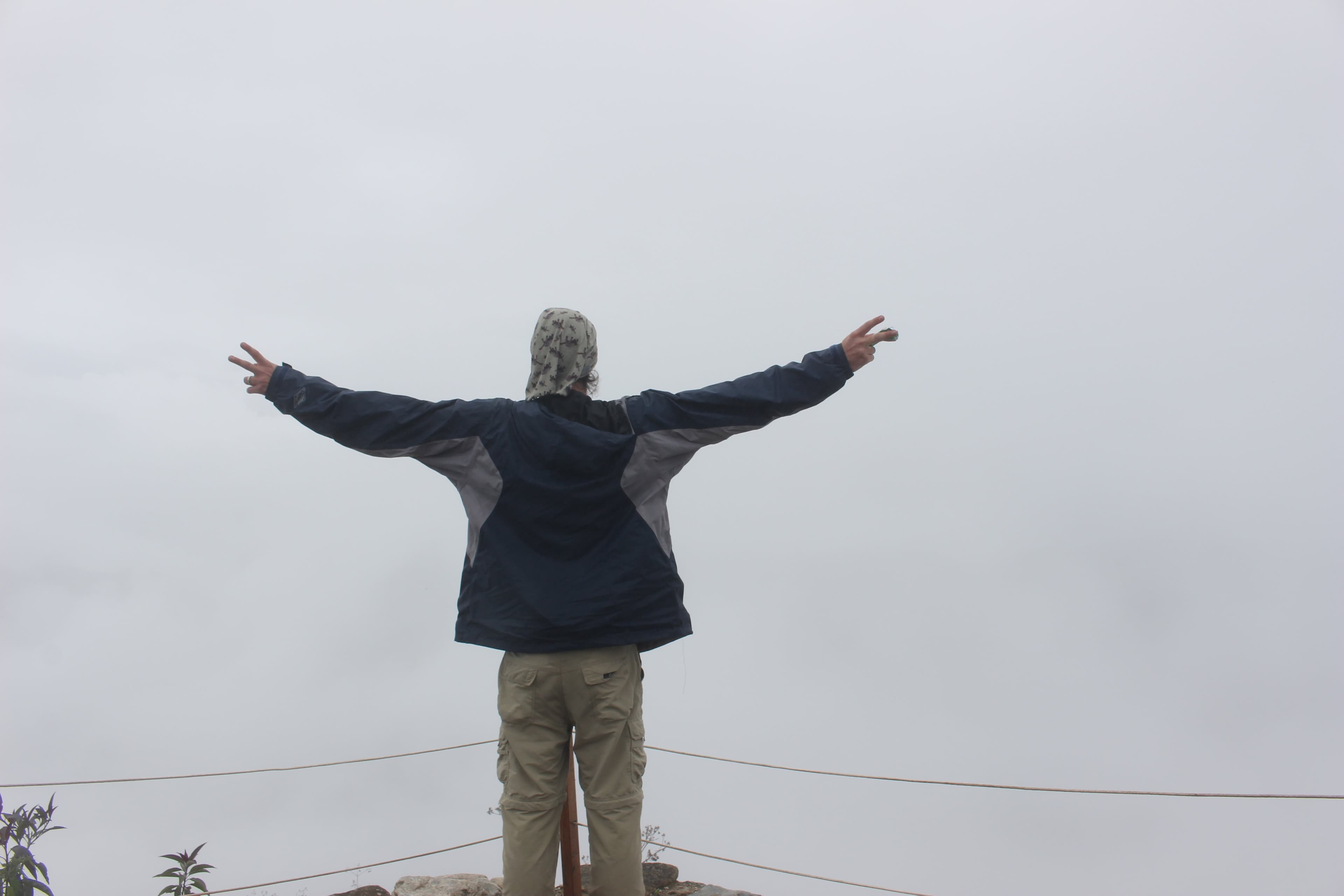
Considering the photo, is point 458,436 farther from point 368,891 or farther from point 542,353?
point 368,891

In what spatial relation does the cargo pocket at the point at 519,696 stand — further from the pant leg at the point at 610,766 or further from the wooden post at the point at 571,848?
the wooden post at the point at 571,848

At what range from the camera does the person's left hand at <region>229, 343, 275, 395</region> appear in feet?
9.20

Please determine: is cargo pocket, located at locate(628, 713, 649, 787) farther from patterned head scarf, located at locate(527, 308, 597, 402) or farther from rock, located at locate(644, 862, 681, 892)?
rock, located at locate(644, 862, 681, 892)

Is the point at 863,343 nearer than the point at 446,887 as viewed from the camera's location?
Yes

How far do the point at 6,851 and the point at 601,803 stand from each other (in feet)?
7.31

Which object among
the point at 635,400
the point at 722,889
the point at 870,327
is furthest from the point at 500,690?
the point at 722,889

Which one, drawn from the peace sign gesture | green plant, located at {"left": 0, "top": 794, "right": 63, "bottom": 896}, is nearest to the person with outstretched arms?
the peace sign gesture

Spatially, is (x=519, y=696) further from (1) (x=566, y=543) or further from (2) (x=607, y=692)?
(1) (x=566, y=543)

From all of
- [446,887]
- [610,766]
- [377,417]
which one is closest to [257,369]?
[377,417]

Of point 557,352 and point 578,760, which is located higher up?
point 557,352

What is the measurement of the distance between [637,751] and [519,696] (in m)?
0.43

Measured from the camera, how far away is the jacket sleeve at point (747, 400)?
2697 mm

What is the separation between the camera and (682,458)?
2.79 meters

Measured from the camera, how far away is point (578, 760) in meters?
2.69
